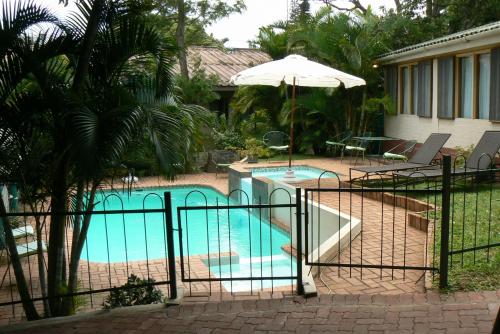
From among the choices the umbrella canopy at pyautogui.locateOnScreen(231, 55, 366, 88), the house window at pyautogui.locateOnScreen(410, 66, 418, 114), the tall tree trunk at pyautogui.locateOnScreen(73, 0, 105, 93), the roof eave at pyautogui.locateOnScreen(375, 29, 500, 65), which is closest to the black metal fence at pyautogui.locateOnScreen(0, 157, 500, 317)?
the tall tree trunk at pyautogui.locateOnScreen(73, 0, 105, 93)

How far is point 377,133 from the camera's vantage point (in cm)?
1719

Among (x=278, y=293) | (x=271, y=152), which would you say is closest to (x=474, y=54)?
(x=271, y=152)

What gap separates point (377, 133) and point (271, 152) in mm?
3556

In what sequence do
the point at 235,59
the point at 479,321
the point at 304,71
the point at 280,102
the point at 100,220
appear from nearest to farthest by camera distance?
the point at 479,321 < the point at 304,71 < the point at 100,220 < the point at 280,102 < the point at 235,59

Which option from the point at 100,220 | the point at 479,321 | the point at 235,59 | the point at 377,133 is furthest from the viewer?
the point at 235,59

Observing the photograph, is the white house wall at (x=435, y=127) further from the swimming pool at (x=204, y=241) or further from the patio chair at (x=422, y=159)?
the swimming pool at (x=204, y=241)

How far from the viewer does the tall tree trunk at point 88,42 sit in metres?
4.71

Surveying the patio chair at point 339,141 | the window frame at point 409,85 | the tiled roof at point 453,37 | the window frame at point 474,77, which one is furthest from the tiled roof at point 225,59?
the window frame at point 474,77

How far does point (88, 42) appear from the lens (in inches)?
186

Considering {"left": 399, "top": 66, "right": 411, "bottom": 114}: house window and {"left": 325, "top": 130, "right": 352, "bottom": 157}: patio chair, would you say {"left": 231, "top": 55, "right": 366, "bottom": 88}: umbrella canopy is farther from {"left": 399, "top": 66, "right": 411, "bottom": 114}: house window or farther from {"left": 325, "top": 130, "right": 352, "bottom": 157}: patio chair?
{"left": 399, "top": 66, "right": 411, "bottom": 114}: house window

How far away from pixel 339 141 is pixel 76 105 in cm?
1271

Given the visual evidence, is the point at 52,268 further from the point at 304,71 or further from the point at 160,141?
the point at 304,71

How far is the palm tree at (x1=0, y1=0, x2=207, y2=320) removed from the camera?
4316mm

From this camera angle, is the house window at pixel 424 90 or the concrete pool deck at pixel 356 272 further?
the house window at pixel 424 90
